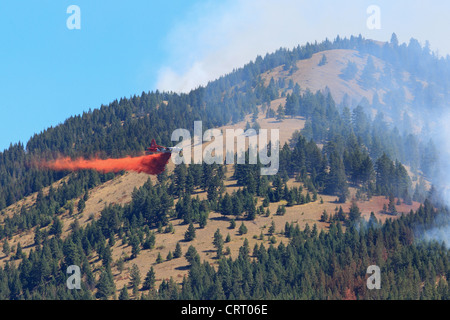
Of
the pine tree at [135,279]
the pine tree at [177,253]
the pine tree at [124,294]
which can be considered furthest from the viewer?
the pine tree at [177,253]

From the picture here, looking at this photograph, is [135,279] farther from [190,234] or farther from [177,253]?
[190,234]

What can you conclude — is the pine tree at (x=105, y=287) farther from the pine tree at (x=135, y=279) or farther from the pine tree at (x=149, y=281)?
the pine tree at (x=149, y=281)

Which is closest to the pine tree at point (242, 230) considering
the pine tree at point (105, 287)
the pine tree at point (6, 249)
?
the pine tree at point (105, 287)

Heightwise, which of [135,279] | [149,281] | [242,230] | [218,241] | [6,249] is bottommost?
[149,281]

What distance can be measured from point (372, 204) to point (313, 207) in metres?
17.0

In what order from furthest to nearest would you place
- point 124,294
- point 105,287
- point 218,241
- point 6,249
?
1. point 6,249
2. point 218,241
3. point 105,287
4. point 124,294

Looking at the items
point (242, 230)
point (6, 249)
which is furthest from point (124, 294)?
point (6, 249)

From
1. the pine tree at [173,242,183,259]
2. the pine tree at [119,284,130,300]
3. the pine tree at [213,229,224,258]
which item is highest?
the pine tree at [213,229,224,258]

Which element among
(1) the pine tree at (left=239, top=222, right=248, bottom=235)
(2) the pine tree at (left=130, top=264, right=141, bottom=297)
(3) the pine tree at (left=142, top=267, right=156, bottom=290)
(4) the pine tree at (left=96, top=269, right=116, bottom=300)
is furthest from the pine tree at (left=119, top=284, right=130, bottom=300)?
(1) the pine tree at (left=239, top=222, right=248, bottom=235)

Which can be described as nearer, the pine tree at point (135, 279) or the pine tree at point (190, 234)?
the pine tree at point (135, 279)

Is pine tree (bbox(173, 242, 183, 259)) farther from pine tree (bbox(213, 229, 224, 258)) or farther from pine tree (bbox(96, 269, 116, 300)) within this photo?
pine tree (bbox(96, 269, 116, 300))

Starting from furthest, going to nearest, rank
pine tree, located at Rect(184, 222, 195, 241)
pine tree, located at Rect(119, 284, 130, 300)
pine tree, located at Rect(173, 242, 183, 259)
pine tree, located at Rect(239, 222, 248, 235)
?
pine tree, located at Rect(239, 222, 248, 235), pine tree, located at Rect(184, 222, 195, 241), pine tree, located at Rect(173, 242, 183, 259), pine tree, located at Rect(119, 284, 130, 300)

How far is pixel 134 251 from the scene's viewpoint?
575 feet
